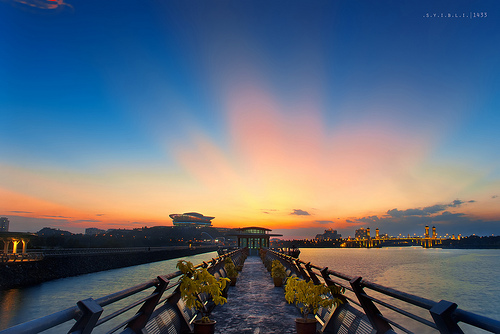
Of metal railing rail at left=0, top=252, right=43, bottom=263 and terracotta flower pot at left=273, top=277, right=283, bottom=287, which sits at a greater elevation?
terracotta flower pot at left=273, top=277, right=283, bottom=287

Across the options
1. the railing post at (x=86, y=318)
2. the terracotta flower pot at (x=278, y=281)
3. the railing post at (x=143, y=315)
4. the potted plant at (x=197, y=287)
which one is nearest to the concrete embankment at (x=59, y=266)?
the terracotta flower pot at (x=278, y=281)

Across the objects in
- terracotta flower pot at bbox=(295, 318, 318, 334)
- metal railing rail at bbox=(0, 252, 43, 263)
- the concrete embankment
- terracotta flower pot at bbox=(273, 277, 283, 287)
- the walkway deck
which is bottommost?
the concrete embankment

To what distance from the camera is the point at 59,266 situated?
49.6 metres

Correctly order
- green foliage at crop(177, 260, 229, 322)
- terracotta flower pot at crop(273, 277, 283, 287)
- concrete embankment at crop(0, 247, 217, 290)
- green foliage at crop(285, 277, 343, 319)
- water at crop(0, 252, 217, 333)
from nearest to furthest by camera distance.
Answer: green foliage at crop(177, 260, 229, 322) < green foliage at crop(285, 277, 343, 319) < terracotta flower pot at crop(273, 277, 283, 287) < water at crop(0, 252, 217, 333) < concrete embankment at crop(0, 247, 217, 290)

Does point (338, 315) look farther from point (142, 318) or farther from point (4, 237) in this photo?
point (4, 237)

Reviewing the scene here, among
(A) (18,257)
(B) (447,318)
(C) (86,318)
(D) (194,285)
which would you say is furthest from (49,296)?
(B) (447,318)

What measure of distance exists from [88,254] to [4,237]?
16560 millimetres

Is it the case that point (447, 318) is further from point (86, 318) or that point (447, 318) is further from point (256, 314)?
point (256, 314)

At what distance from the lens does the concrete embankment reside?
3916 cm

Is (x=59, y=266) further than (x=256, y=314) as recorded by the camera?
Yes

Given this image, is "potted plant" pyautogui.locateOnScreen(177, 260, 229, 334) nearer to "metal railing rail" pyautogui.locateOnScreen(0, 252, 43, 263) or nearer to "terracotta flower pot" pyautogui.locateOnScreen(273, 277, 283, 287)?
"terracotta flower pot" pyautogui.locateOnScreen(273, 277, 283, 287)

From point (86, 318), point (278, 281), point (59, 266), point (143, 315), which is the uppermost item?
point (86, 318)

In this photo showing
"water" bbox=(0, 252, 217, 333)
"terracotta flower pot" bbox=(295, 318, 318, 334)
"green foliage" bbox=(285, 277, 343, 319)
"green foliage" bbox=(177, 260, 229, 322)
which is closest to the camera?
"green foliage" bbox=(177, 260, 229, 322)

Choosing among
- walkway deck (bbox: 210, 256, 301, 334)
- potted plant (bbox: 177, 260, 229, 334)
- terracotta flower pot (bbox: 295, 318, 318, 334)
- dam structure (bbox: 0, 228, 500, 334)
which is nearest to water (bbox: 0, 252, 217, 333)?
walkway deck (bbox: 210, 256, 301, 334)
